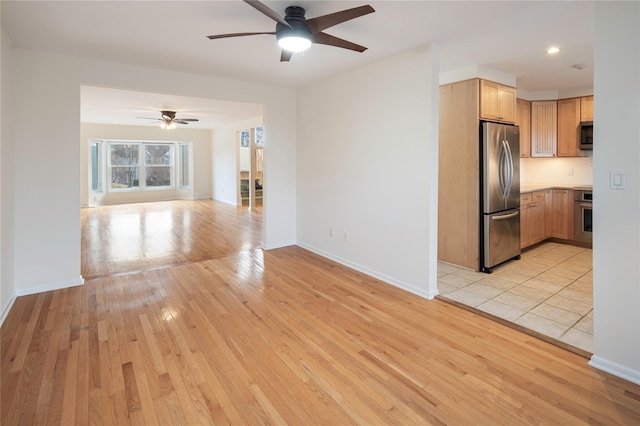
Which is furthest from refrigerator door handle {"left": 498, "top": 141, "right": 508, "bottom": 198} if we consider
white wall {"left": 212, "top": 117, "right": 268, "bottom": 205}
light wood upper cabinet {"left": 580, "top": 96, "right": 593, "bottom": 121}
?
white wall {"left": 212, "top": 117, "right": 268, "bottom": 205}

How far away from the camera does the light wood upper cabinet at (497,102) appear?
4008mm

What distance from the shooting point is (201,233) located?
6.49 meters

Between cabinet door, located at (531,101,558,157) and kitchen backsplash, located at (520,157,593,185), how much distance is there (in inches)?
15.7

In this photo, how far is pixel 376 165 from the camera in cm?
392

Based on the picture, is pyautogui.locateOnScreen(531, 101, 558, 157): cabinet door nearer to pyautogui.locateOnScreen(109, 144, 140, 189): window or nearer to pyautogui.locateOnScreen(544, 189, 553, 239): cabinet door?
pyautogui.locateOnScreen(544, 189, 553, 239): cabinet door

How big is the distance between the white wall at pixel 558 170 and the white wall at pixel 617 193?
423 centimetres

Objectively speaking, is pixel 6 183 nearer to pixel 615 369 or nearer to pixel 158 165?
pixel 615 369

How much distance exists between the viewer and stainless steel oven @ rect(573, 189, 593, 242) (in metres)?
5.12

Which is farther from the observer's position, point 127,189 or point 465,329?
point 127,189

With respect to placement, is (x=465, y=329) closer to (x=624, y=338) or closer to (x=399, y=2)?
(x=624, y=338)

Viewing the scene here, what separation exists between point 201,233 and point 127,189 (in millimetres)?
5942

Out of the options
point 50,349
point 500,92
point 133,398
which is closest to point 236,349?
point 133,398

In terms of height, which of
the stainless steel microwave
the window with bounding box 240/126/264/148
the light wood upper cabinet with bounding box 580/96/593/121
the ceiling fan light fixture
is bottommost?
the stainless steel microwave

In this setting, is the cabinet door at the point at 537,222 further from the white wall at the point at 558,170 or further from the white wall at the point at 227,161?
the white wall at the point at 227,161
